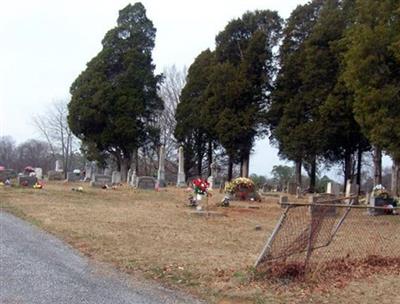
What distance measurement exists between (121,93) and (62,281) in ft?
136

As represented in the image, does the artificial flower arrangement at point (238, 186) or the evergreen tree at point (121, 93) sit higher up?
the evergreen tree at point (121, 93)

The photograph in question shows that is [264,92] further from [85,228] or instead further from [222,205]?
[85,228]

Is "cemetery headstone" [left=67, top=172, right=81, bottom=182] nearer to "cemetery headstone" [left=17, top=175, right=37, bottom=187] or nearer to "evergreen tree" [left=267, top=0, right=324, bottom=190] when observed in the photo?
"cemetery headstone" [left=17, top=175, right=37, bottom=187]

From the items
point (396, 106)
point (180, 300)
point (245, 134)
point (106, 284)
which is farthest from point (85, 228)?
point (245, 134)

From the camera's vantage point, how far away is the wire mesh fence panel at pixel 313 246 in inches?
296

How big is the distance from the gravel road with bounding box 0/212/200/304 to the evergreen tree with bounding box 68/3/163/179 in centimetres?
3771

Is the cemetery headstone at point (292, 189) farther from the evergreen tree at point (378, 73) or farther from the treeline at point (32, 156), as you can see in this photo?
the treeline at point (32, 156)

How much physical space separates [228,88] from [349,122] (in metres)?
10.4

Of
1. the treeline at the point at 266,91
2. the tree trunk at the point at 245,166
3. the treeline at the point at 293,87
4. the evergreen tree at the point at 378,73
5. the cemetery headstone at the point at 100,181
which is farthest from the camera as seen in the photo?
the tree trunk at the point at 245,166

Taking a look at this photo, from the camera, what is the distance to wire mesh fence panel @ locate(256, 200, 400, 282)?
752 centimetres

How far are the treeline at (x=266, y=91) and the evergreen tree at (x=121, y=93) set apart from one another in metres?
0.09

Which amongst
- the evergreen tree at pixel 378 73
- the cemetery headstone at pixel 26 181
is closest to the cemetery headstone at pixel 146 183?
the cemetery headstone at pixel 26 181

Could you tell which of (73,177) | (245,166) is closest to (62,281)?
(245,166)

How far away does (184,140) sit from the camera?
50.5 m
